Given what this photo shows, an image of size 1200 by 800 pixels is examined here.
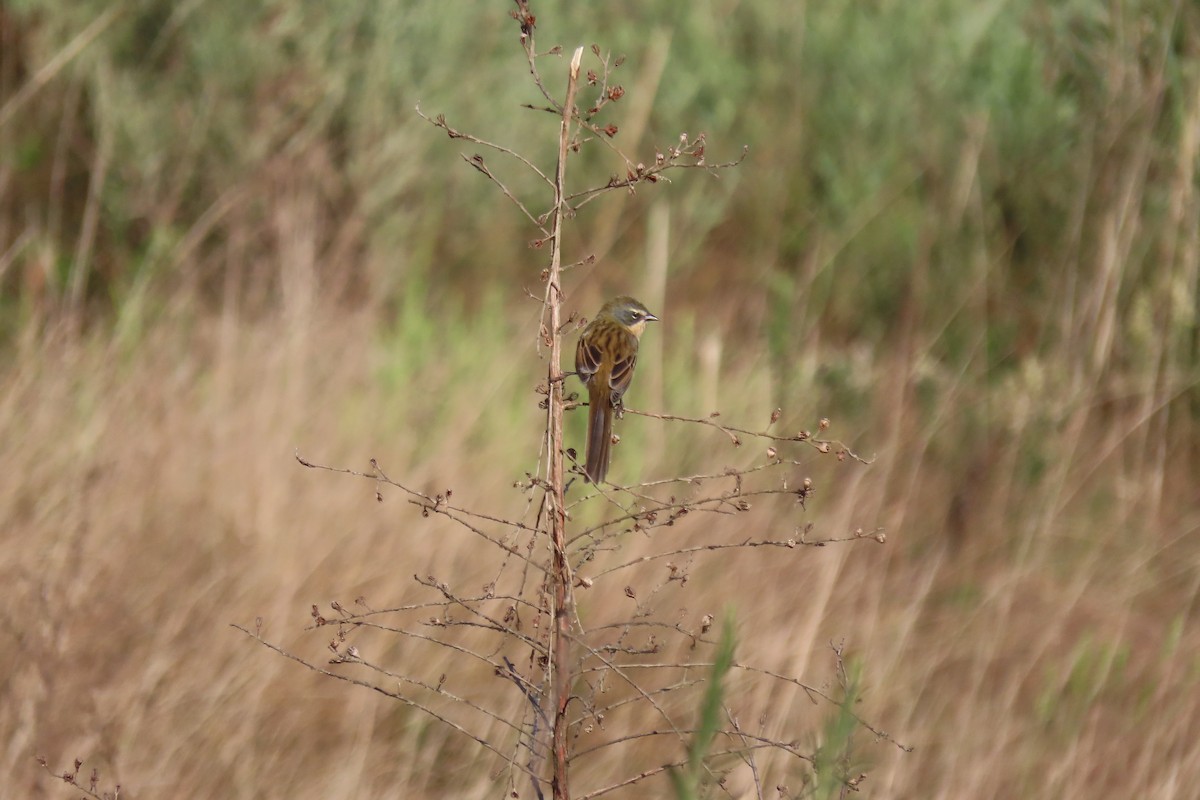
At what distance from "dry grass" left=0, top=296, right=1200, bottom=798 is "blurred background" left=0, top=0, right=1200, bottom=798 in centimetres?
2

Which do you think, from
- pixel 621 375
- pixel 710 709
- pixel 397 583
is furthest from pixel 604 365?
pixel 710 709

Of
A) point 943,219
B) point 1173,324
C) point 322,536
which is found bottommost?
point 322,536

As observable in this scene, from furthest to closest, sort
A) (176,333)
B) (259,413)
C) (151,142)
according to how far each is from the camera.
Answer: (151,142) < (176,333) < (259,413)

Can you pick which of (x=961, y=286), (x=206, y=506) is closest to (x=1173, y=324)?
(x=961, y=286)

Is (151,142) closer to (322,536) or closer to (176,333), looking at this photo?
(176,333)

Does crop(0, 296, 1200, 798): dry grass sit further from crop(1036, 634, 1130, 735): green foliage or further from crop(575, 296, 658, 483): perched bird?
crop(575, 296, 658, 483): perched bird

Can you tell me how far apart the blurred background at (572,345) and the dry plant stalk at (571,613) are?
6.2 inches

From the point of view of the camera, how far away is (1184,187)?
4.56 m

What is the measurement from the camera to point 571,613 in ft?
5.40

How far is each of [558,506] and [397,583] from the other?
2291mm

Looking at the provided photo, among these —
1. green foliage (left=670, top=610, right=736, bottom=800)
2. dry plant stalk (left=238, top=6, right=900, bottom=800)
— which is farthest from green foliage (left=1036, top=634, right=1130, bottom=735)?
green foliage (left=670, top=610, right=736, bottom=800)

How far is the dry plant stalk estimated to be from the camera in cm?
162

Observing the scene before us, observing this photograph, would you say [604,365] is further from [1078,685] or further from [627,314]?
[1078,685]

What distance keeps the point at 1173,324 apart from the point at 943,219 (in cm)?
156
